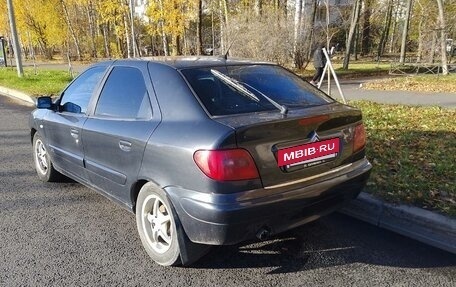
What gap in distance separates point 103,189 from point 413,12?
30.9m

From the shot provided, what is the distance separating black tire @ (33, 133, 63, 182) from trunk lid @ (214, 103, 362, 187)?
9.72 ft

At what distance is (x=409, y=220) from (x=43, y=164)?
425 cm

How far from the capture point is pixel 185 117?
2674 mm

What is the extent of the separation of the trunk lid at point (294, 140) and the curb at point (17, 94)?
435 inches

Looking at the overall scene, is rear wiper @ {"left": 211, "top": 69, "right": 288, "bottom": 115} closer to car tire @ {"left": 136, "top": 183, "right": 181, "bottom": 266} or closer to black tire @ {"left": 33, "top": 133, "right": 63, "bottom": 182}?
car tire @ {"left": 136, "top": 183, "right": 181, "bottom": 266}

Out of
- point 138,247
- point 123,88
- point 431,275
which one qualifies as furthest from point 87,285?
point 431,275

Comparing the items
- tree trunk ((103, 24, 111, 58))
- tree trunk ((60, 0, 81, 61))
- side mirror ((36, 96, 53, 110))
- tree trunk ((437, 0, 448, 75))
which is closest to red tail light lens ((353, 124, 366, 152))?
side mirror ((36, 96, 53, 110))

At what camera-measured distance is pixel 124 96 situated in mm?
3273

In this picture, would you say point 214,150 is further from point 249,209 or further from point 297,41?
point 297,41

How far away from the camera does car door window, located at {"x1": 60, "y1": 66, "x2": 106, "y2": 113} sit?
3781 millimetres

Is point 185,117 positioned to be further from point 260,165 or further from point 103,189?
point 103,189

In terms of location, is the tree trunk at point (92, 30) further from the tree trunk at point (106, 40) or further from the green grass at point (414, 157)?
the green grass at point (414, 157)

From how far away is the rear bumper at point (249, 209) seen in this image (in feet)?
7.88

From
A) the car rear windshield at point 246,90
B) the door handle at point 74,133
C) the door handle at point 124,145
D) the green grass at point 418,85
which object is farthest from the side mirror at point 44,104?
the green grass at point 418,85
